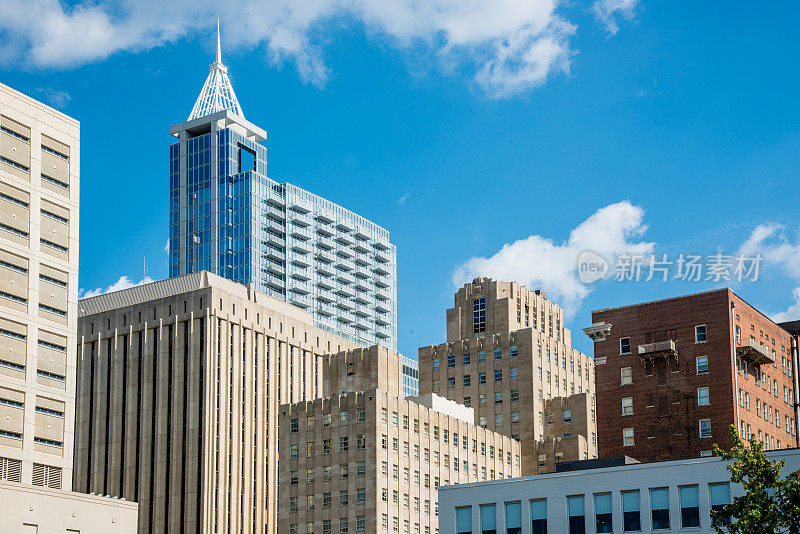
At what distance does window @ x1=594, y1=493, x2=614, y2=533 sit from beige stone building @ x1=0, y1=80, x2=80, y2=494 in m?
55.6

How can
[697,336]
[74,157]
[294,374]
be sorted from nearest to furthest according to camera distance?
[74,157]
[697,336]
[294,374]

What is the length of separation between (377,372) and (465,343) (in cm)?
1808

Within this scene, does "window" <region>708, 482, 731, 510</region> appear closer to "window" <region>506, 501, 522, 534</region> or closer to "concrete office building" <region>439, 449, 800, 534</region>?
"concrete office building" <region>439, 449, 800, 534</region>

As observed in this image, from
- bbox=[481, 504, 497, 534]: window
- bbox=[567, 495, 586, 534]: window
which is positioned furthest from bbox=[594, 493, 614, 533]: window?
bbox=[481, 504, 497, 534]: window

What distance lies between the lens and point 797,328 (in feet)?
522

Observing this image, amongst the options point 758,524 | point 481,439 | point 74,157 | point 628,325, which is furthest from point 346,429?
point 758,524

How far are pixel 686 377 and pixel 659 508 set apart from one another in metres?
51.2

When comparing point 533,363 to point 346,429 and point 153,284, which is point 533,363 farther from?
point 153,284

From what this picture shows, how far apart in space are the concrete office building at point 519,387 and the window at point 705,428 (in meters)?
37.3

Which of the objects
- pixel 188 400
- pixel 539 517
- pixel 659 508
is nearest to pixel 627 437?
pixel 539 517

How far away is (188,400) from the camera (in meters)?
173

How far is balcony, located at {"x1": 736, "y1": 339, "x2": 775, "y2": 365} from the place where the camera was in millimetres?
140375

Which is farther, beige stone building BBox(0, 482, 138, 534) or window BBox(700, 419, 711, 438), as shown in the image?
window BBox(700, 419, 711, 438)

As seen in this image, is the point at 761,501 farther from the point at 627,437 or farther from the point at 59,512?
the point at 627,437
